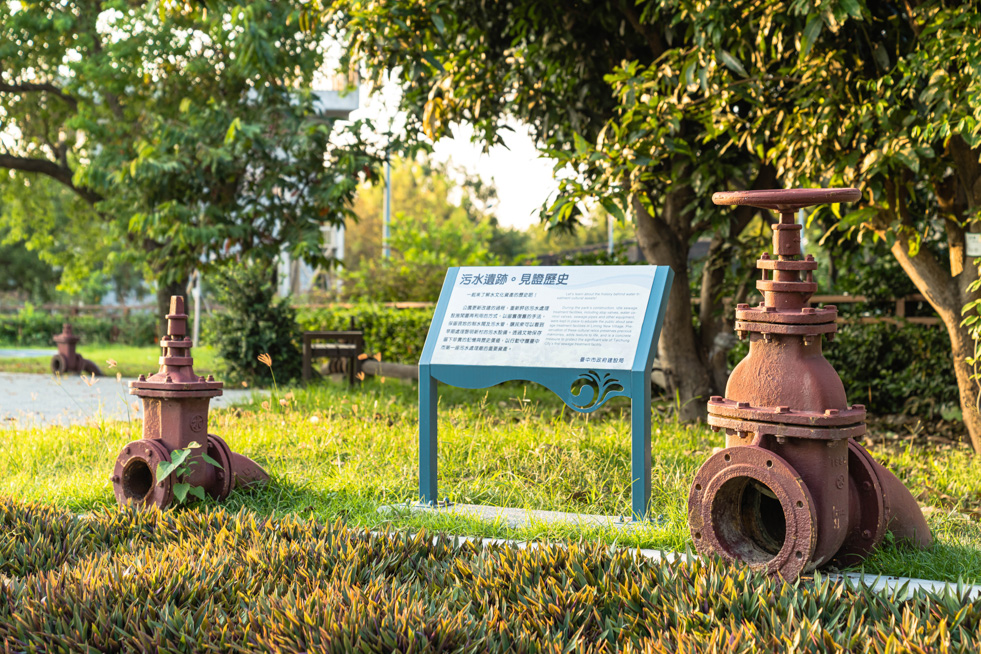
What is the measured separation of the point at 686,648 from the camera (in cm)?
205

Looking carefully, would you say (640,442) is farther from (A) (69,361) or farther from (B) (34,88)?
(B) (34,88)

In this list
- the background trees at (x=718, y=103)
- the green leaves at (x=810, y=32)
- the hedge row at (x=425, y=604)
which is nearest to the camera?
the hedge row at (x=425, y=604)

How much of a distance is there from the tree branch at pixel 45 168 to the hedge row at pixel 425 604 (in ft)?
47.0

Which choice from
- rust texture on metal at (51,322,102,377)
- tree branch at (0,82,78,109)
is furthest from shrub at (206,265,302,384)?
tree branch at (0,82,78,109)

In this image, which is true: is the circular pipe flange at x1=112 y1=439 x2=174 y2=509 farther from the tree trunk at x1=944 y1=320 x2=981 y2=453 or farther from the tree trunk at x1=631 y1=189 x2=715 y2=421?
the tree trunk at x1=944 y1=320 x2=981 y2=453

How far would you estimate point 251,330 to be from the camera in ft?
34.8

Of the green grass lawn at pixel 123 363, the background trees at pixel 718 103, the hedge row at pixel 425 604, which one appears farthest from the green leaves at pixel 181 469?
the green grass lawn at pixel 123 363

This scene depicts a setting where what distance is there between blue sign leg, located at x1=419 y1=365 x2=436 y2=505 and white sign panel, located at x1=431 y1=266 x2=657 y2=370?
144 millimetres

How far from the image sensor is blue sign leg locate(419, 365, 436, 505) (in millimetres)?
4281

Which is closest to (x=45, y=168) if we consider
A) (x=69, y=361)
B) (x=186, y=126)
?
(x=69, y=361)

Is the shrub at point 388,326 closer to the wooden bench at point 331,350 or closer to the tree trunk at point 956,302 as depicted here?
the wooden bench at point 331,350

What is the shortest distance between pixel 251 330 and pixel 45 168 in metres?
7.87

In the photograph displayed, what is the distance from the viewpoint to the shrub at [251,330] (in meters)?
10.6

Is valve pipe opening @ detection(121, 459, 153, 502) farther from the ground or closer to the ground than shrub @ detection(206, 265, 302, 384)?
closer to the ground
